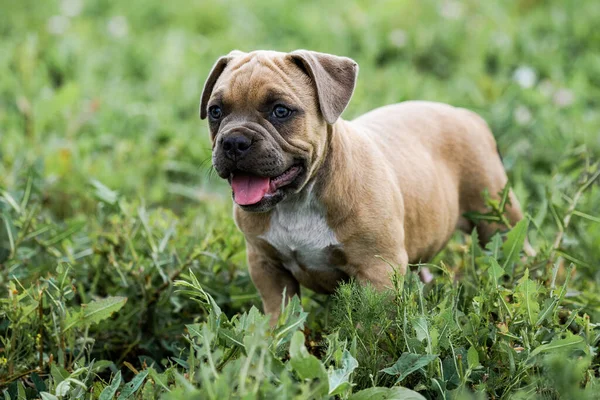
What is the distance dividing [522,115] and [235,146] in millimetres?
4117

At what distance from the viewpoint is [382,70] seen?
8.33m

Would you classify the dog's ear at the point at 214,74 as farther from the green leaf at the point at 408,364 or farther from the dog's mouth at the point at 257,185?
the green leaf at the point at 408,364

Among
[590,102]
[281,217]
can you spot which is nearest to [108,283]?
[281,217]

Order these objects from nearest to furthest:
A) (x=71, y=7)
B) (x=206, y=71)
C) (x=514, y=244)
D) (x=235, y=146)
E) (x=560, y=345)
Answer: (x=560, y=345)
(x=235, y=146)
(x=514, y=244)
(x=206, y=71)
(x=71, y=7)

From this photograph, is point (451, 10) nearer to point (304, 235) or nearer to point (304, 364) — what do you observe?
point (304, 235)

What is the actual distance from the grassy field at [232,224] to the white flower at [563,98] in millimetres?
30

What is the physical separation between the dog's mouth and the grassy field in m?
0.47

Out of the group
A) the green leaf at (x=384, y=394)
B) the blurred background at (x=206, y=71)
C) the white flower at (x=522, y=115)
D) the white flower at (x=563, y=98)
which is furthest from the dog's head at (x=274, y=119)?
the white flower at (x=563, y=98)

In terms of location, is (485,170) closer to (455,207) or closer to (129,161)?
(455,207)

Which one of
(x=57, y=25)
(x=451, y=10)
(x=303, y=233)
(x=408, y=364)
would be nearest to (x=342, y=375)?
(x=408, y=364)

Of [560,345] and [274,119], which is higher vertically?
[274,119]

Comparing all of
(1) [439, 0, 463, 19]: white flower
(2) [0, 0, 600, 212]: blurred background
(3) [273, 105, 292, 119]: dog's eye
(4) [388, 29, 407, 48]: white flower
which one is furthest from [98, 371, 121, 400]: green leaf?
(1) [439, 0, 463, 19]: white flower

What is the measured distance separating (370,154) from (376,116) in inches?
26.1

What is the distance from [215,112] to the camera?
3.67 metres
